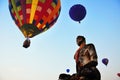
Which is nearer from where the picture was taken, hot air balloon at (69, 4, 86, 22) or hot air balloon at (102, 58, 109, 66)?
hot air balloon at (69, 4, 86, 22)

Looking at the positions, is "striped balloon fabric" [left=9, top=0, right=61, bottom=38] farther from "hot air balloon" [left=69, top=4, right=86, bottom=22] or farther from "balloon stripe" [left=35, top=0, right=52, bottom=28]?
"hot air balloon" [left=69, top=4, right=86, bottom=22]

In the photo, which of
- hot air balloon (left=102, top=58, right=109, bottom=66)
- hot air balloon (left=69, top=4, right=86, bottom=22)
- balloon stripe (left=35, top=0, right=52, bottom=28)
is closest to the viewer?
hot air balloon (left=69, top=4, right=86, bottom=22)

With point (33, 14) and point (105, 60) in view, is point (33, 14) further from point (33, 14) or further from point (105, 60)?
point (105, 60)

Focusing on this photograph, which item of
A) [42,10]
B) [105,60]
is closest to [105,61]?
[105,60]

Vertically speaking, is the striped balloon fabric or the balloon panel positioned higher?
the striped balloon fabric

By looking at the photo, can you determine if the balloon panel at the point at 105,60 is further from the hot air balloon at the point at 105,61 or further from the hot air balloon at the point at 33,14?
the hot air balloon at the point at 33,14

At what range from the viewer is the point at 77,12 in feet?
19.1

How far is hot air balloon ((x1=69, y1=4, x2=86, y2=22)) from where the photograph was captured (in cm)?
583

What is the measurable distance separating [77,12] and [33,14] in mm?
1366

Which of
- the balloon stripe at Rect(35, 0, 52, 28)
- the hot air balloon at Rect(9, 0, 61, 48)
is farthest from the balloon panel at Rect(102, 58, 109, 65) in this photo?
the balloon stripe at Rect(35, 0, 52, 28)

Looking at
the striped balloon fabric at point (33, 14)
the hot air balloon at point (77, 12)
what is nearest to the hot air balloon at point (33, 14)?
the striped balloon fabric at point (33, 14)

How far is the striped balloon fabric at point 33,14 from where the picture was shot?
6426mm

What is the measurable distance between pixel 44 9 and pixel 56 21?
74 centimetres

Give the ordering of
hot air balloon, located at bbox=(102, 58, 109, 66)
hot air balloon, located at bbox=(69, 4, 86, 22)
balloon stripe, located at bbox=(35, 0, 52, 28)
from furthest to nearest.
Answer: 1. hot air balloon, located at bbox=(102, 58, 109, 66)
2. balloon stripe, located at bbox=(35, 0, 52, 28)
3. hot air balloon, located at bbox=(69, 4, 86, 22)
